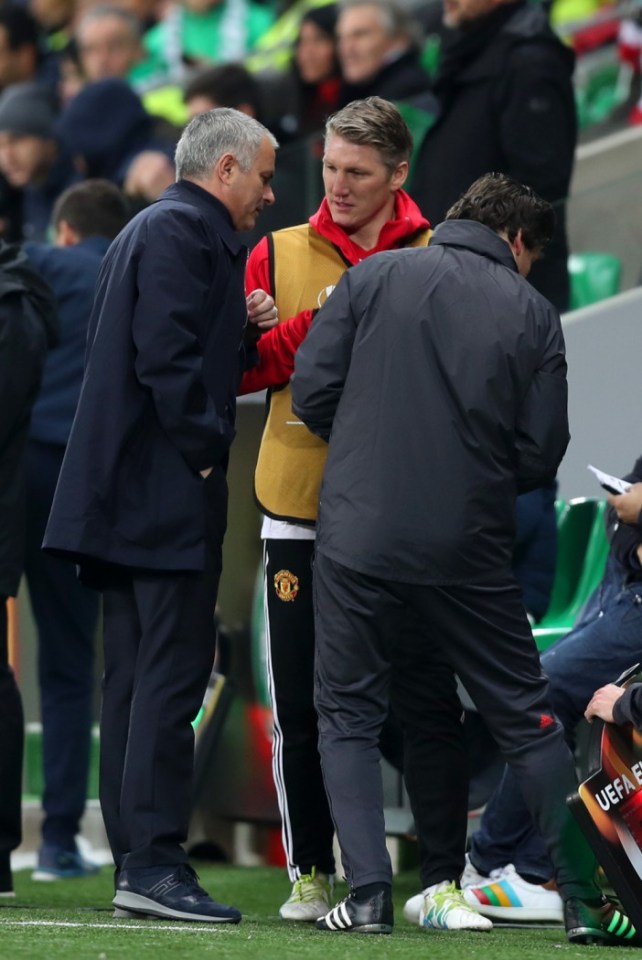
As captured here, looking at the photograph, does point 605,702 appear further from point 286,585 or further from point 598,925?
point 286,585

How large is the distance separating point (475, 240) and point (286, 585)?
100 cm

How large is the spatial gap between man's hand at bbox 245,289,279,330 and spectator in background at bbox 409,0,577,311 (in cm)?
177

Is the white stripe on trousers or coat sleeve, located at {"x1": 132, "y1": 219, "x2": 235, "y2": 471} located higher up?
coat sleeve, located at {"x1": 132, "y1": 219, "x2": 235, "y2": 471}

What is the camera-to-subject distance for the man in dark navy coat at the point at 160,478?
477 centimetres

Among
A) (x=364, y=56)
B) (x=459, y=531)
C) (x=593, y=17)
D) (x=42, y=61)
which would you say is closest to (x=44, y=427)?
(x=459, y=531)

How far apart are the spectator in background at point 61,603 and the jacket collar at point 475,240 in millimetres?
2208

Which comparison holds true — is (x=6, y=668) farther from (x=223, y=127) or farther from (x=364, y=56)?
(x=364, y=56)

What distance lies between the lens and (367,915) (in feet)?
15.3

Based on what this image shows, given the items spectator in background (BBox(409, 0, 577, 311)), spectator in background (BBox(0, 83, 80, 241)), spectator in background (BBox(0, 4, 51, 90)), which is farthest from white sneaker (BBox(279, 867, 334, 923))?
spectator in background (BBox(0, 4, 51, 90))

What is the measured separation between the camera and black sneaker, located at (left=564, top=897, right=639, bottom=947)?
4.70m

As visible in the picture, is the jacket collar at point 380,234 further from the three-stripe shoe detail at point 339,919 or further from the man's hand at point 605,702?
the three-stripe shoe detail at point 339,919

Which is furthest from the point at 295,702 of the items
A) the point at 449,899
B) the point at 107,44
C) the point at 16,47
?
the point at 16,47

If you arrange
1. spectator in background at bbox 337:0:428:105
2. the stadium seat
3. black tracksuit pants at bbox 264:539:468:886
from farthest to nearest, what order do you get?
1. spectator in background at bbox 337:0:428:105
2. the stadium seat
3. black tracksuit pants at bbox 264:539:468:886

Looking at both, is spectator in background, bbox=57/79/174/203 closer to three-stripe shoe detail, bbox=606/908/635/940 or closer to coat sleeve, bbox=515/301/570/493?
coat sleeve, bbox=515/301/570/493
